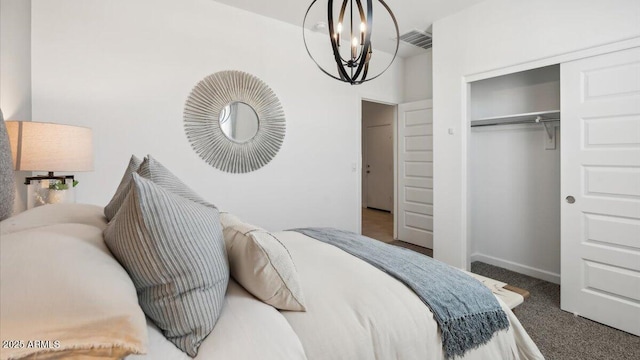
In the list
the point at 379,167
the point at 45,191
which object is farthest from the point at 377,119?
the point at 45,191

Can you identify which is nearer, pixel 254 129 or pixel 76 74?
pixel 76 74

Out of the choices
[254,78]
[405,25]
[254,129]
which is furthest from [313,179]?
[405,25]

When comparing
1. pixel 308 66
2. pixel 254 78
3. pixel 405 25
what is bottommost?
pixel 254 78

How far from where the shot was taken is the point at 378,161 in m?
7.21

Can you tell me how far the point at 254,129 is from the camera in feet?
10.6

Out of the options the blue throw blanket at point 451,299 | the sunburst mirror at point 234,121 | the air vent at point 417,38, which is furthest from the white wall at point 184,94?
the blue throw blanket at point 451,299

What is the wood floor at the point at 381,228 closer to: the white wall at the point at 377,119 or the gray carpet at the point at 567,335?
the white wall at the point at 377,119

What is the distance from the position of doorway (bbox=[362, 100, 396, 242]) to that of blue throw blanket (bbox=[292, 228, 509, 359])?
4.97m

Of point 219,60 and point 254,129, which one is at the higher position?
point 219,60

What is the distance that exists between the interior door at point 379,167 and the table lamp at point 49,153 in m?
5.73

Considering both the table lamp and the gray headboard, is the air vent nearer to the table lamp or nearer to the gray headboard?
the table lamp

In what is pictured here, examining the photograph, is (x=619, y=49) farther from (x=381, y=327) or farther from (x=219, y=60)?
(x=219, y=60)

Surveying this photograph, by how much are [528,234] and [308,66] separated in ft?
10.0

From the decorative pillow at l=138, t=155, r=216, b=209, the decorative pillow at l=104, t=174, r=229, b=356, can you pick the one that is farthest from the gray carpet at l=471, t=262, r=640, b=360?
the decorative pillow at l=138, t=155, r=216, b=209
